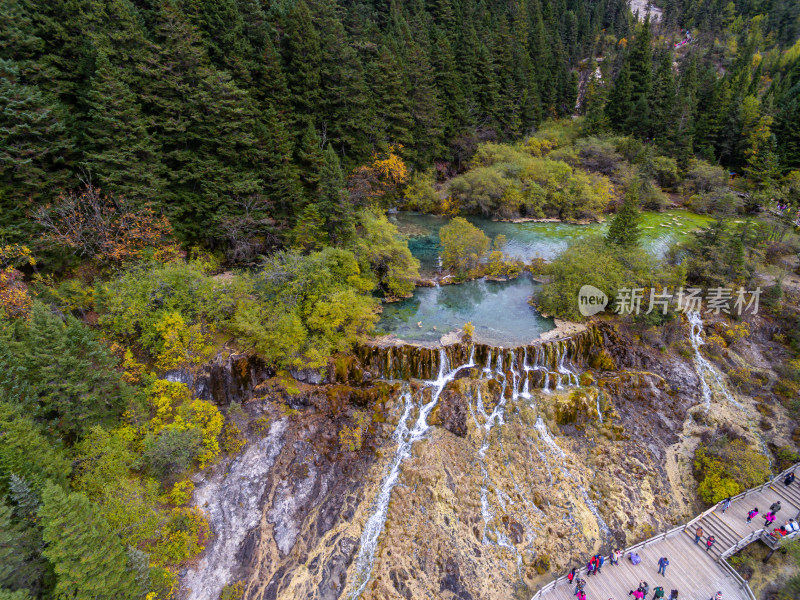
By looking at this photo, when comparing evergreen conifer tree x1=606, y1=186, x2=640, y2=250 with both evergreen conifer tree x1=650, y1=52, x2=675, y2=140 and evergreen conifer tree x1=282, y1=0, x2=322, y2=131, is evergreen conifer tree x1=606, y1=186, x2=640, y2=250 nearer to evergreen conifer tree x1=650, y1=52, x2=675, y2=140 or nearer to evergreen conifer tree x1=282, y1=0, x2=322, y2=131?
evergreen conifer tree x1=282, y1=0, x2=322, y2=131

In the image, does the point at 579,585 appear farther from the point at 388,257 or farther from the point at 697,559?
the point at 388,257

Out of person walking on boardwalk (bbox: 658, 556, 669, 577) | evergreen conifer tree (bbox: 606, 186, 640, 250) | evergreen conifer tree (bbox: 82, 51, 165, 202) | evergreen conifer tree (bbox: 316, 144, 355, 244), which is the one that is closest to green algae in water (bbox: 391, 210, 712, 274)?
evergreen conifer tree (bbox: 606, 186, 640, 250)

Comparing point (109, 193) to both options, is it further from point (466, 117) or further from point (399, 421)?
point (466, 117)

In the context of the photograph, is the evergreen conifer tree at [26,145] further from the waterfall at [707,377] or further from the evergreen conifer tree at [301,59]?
the waterfall at [707,377]

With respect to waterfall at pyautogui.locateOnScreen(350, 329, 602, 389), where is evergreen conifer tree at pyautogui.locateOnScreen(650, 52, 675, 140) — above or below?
above

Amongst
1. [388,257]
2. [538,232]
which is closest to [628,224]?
[538,232]

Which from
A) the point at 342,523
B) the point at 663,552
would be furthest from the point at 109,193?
the point at 663,552

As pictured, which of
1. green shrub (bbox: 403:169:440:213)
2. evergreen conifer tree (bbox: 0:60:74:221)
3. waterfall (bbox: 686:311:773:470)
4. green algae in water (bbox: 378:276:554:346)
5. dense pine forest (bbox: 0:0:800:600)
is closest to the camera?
dense pine forest (bbox: 0:0:800:600)

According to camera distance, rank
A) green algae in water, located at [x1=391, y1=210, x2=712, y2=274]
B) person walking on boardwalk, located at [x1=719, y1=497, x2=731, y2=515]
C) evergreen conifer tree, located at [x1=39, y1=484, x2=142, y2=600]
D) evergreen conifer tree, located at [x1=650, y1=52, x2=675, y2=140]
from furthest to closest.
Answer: evergreen conifer tree, located at [x1=650, y1=52, x2=675, y2=140], green algae in water, located at [x1=391, y1=210, x2=712, y2=274], person walking on boardwalk, located at [x1=719, y1=497, x2=731, y2=515], evergreen conifer tree, located at [x1=39, y1=484, x2=142, y2=600]
